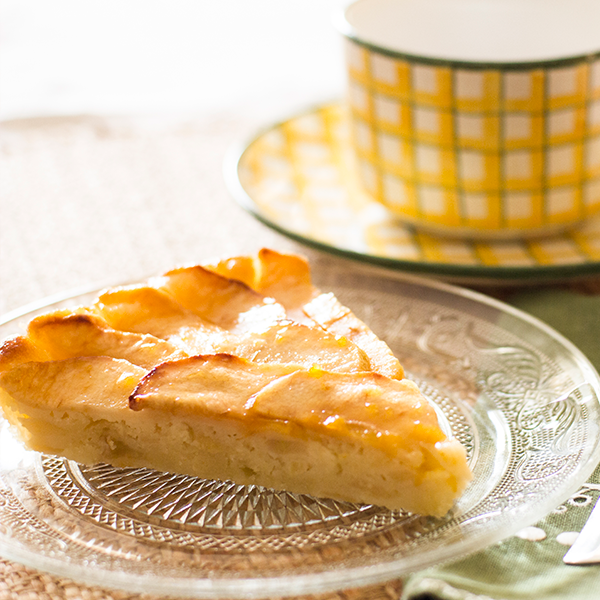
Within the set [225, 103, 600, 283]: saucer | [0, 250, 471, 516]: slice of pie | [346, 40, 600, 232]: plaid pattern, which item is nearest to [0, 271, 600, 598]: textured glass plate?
[0, 250, 471, 516]: slice of pie

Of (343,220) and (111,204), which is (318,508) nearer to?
(343,220)

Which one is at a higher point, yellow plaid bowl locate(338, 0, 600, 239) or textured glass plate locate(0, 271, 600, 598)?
yellow plaid bowl locate(338, 0, 600, 239)

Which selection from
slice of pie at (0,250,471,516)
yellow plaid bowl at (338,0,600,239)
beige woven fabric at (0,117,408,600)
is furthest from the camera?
beige woven fabric at (0,117,408,600)

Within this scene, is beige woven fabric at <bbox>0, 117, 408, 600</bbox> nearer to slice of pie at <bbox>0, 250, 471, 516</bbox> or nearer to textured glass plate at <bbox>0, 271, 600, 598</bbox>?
slice of pie at <bbox>0, 250, 471, 516</bbox>

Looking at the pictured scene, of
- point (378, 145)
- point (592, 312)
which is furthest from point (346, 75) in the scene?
point (592, 312)

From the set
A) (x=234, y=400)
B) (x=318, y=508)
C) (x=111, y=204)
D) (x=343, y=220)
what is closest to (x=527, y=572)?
(x=318, y=508)

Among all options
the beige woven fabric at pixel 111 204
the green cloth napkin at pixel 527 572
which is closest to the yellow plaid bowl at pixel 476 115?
the beige woven fabric at pixel 111 204
